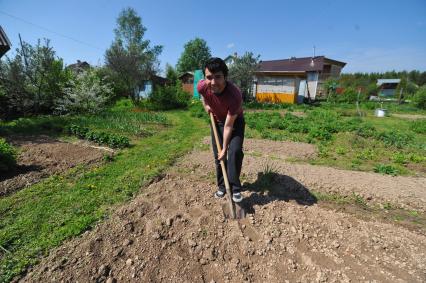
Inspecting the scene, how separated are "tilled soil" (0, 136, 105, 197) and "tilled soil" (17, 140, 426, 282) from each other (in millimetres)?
2130

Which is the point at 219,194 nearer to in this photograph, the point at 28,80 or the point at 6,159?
the point at 6,159

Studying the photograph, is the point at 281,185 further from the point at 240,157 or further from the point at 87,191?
the point at 87,191

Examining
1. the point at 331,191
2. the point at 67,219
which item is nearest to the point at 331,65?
the point at 331,191

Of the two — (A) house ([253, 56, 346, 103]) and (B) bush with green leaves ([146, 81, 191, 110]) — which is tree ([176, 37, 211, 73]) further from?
(B) bush with green leaves ([146, 81, 191, 110])

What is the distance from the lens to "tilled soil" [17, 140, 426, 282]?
2111 mm

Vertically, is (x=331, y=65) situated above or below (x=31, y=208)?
above

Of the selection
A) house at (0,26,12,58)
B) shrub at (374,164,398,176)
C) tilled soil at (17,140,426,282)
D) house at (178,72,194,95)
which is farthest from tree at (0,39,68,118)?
house at (178,72,194,95)

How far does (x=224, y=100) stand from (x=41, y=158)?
4.39 metres

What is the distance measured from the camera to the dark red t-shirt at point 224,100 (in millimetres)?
2791

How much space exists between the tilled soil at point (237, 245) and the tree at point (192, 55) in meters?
48.9

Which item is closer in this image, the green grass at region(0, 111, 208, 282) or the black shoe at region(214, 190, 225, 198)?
the green grass at region(0, 111, 208, 282)

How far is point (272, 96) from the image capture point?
71.7ft

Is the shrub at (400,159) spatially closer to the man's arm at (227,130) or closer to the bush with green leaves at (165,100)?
the man's arm at (227,130)

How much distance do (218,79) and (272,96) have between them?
2023cm
